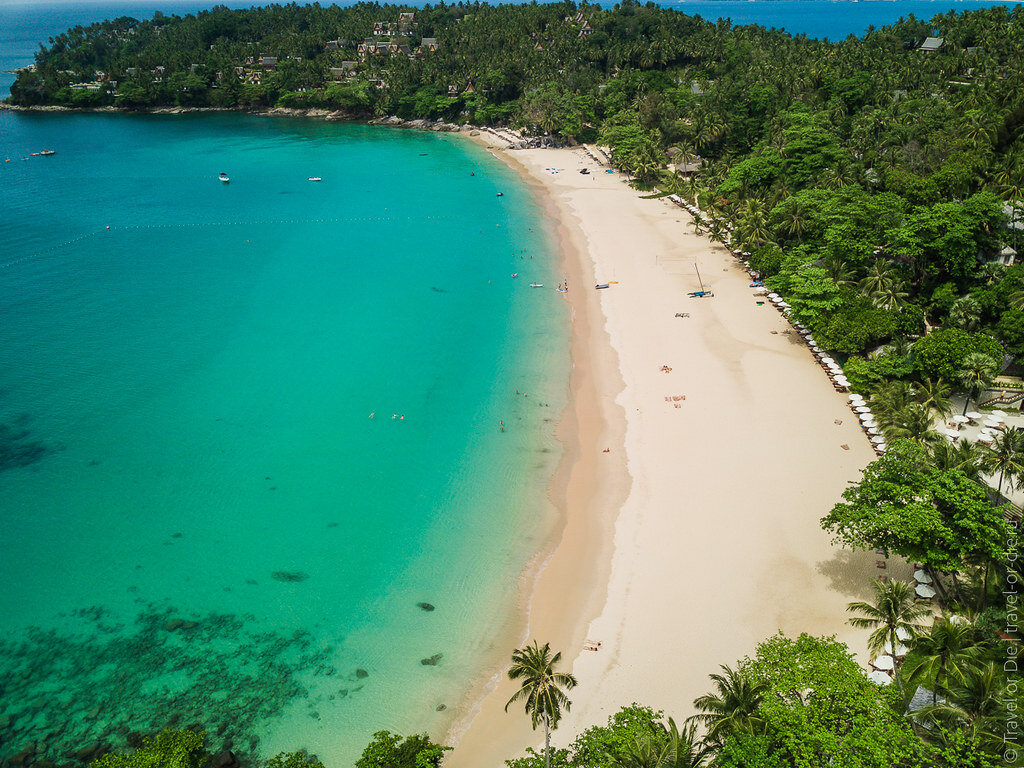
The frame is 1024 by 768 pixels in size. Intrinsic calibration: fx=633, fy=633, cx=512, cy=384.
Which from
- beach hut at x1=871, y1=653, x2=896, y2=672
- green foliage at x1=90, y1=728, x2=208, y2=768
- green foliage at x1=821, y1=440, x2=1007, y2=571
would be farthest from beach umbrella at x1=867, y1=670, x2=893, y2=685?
green foliage at x1=90, y1=728, x2=208, y2=768

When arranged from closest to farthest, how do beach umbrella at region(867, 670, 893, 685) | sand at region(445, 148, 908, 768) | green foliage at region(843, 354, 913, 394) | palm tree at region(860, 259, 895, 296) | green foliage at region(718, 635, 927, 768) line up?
green foliage at region(718, 635, 927, 768) < beach umbrella at region(867, 670, 893, 685) < sand at region(445, 148, 908, 768) < green foliage at region(843, 354, 913, 394) < palm tree at region(860, 259, 895, 296)

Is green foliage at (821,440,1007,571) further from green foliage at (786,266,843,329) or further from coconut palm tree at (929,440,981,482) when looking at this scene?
green foliage at (786,266,843,329)

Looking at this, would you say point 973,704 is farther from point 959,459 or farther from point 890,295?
point 890,295

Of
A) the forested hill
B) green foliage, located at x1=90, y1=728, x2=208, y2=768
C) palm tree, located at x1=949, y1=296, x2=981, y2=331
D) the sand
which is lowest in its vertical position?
green foliage, located at x1=90, y1=728, x2=208, y2=768

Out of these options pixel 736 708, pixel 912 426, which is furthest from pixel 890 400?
pixel 736 708

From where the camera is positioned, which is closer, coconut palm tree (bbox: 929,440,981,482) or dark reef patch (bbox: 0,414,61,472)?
coconut palm tree (bbox: 929,440,981,482)

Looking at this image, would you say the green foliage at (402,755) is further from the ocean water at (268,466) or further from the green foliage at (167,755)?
the green foliage at (167,755)
